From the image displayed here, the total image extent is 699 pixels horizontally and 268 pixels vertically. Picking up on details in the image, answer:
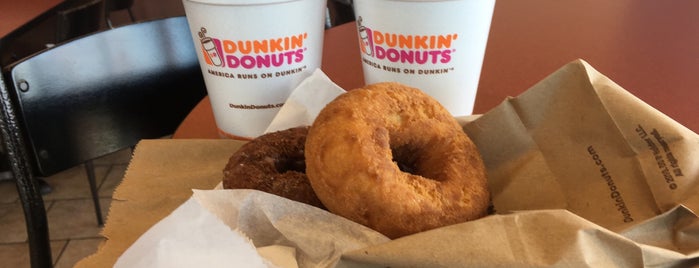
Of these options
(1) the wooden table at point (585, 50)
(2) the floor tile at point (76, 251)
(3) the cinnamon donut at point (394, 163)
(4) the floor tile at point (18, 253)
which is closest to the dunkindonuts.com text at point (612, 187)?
(3) the cinnamon donut at point (394, 163)

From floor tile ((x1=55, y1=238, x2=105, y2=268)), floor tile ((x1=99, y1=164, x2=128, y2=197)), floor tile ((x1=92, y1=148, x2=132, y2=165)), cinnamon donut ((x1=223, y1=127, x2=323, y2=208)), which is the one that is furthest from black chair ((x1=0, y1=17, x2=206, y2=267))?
floor tile ((x1=92, y1=148, x2=132, y2=165))

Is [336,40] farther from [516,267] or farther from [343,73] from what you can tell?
[516,267]

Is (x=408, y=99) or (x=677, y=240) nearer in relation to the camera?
(x=677, y=240)

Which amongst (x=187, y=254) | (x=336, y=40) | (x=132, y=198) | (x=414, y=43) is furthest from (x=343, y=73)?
(x=187, y=254)

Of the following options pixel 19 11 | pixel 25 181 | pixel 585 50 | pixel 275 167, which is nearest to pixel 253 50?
pixel 275 167

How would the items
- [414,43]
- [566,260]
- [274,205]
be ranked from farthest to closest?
[414,43] → [274,205] → [566,260]

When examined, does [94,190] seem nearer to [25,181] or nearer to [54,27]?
[54,27]
